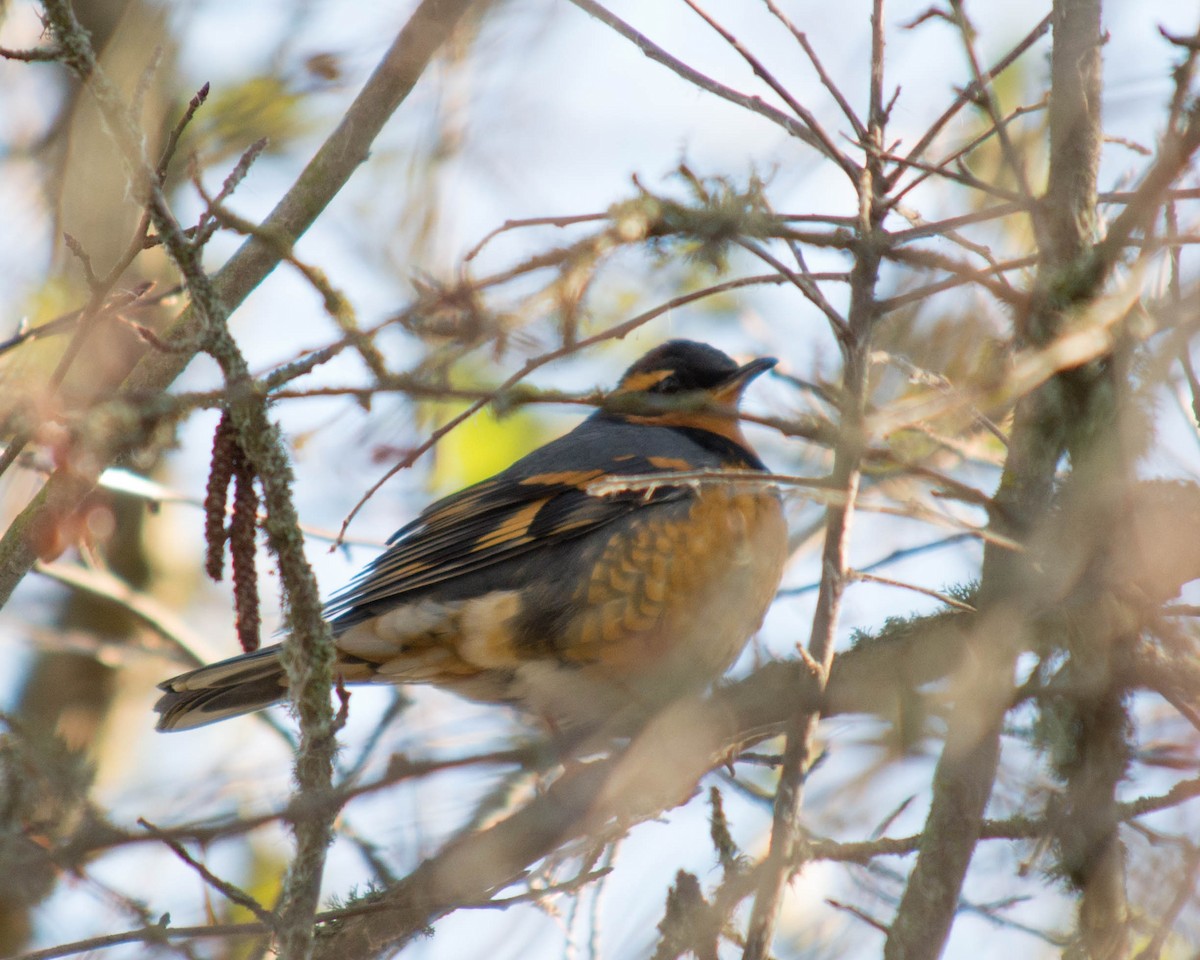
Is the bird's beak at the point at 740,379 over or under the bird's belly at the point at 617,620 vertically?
over

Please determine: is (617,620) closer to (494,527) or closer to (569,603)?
(569,603)

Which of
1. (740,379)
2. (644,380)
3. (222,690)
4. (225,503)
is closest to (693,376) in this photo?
(644,380)

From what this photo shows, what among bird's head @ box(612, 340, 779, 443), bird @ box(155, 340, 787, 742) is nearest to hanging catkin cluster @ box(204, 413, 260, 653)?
bird @ box(155, 340, 787, 742)

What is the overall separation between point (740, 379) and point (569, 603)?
4.73ft

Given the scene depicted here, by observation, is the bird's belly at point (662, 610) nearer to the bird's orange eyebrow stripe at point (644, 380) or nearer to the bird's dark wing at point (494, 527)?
the bird's dark wing at point (494, 527)

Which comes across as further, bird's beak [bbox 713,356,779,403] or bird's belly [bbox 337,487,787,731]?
bird's beak [bbox 713,356,779,403]

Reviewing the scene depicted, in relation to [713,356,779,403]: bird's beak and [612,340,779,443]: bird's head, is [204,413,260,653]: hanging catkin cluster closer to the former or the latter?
[612,340,779,443]: bird's head

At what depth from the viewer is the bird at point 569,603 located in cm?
485

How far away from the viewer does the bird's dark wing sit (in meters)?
4.99

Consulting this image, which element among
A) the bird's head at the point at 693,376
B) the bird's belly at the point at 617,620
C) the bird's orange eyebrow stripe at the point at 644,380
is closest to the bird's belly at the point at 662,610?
the bird's belly at the point at 617,620

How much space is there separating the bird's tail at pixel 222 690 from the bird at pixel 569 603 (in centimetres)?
1

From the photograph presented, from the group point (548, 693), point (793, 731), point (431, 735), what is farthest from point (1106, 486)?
point (548, 693)

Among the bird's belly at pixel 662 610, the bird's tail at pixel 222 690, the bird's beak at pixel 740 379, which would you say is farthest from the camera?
the bird's beak at pixel 740 379

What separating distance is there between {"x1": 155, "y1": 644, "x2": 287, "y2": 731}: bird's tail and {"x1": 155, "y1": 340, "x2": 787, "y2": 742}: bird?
0.01 m
